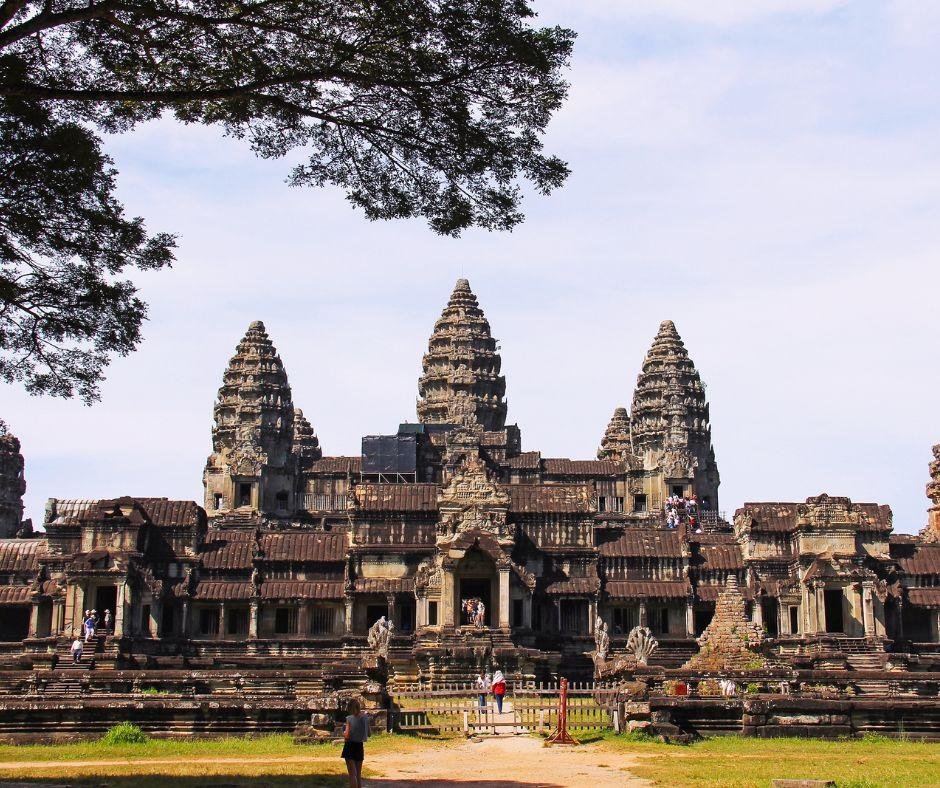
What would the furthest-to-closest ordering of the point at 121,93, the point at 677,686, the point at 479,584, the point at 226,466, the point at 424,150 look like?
1. the point at 226,466
2. the point at 479,584
3. the point at 677,686
4. the point at 424,150
5. the point at 121,93

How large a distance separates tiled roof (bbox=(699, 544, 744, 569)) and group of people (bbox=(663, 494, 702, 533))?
52.1 feet

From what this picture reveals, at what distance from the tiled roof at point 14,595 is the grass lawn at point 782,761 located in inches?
1541

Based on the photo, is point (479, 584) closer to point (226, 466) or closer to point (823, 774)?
point (823, 774)

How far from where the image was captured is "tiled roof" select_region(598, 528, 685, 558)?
58.9 m

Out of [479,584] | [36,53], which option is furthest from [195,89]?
[479,584]

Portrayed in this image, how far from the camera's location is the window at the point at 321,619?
188ft

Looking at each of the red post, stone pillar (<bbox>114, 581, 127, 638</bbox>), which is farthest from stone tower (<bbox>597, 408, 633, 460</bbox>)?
the red post

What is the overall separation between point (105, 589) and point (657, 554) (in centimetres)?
2519

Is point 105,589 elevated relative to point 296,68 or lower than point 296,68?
lower

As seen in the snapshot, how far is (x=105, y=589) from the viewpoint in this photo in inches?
2206

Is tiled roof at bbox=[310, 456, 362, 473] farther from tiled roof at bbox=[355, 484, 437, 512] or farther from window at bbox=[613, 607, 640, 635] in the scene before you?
window at bbox=[613, 607, 640, 635]

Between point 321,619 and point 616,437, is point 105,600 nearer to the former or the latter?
point 321,619

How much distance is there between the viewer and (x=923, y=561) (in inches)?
2398

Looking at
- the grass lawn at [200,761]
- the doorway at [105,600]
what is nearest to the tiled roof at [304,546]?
the doorway at [105,600]
